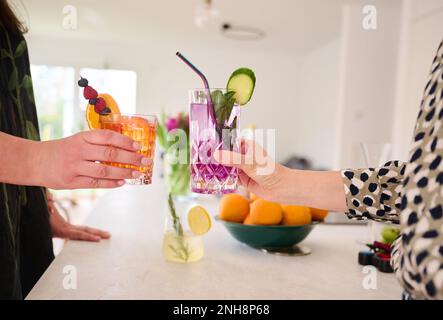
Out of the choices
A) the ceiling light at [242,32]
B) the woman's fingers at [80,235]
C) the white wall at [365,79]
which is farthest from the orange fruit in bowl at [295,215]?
the ceiling light at [242,32]

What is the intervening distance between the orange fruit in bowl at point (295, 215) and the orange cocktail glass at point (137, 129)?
562 mm

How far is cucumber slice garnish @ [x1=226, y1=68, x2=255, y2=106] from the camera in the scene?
2.60ft

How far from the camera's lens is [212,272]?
3.62ft

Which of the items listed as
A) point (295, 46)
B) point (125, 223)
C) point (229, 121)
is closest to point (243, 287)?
point (229, 121)

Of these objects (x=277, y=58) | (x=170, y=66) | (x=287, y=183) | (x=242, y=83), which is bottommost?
(x=287, y=183)

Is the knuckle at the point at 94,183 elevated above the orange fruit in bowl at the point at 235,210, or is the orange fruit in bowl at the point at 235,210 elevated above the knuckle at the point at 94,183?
the knuckle at the point at 94,183

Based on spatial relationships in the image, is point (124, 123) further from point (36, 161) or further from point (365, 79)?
point (365, 79)

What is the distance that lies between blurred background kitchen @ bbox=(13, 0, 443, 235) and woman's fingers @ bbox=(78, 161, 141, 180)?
2.72 metres

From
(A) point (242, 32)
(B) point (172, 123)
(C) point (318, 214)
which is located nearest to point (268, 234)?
(C) point (318, 214)

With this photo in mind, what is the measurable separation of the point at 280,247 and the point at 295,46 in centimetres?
650

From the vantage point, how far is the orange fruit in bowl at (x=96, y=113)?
0.81 metres

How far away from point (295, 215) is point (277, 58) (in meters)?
7.23

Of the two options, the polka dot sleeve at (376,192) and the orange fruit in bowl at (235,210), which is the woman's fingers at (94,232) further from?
the polka dot sleeve at (376,192)

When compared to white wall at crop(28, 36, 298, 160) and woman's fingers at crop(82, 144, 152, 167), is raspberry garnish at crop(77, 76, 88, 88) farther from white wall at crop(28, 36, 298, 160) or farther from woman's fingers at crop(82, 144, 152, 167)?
white wall at crop(28, 36, 298, 160)
